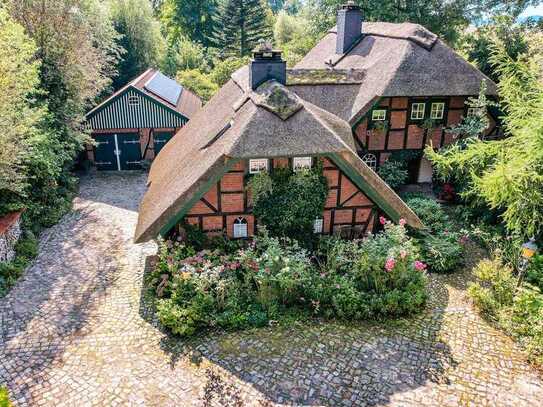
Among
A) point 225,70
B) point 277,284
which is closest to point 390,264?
point 277,284

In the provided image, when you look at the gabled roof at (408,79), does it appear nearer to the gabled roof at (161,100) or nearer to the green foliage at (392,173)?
the green foliage at (392,173)

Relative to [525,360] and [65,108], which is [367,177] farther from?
[65,108]

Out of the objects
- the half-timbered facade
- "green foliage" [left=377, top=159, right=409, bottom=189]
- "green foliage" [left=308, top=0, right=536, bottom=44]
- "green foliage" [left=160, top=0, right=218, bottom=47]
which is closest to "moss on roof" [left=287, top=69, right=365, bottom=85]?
"green foliage" [left=377, top=159, right=409, bottom=189]

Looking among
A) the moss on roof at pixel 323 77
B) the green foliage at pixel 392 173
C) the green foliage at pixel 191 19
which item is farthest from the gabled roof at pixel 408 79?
the green foliage at pixel 191 19

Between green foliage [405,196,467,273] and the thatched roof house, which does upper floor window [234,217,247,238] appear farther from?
green foliage [405,196,467,273]

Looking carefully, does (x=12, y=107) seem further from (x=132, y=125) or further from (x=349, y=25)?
(x=349, y=25)
